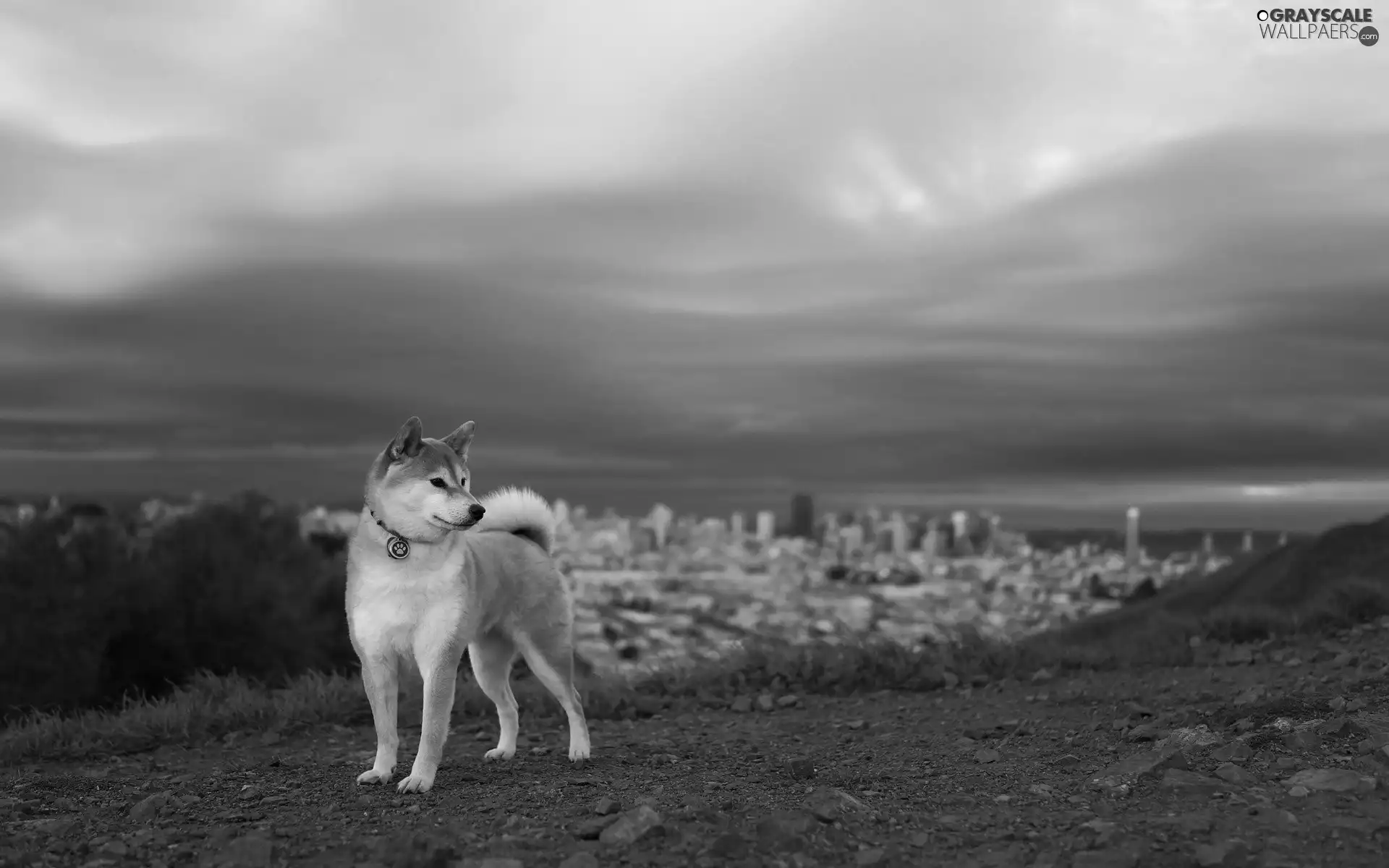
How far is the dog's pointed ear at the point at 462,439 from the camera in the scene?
7.54m

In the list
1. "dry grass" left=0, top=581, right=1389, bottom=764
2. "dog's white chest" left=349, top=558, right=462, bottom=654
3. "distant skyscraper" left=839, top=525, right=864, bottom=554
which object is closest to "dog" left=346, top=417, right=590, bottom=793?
"dog's white chest" left=349, top=558, right=462, bottom=654

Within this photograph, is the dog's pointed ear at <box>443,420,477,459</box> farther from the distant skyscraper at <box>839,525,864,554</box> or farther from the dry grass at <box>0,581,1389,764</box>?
the distant skyscraper at <box>839,525,864,554</box>

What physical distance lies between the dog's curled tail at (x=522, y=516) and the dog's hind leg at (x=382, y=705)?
1.59 m

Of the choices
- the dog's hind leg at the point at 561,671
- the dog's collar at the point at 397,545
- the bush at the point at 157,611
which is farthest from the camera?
the bush at the point at 157,611

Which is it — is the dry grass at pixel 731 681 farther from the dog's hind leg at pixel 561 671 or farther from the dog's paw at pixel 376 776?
the dog's paw at pixel 376 776

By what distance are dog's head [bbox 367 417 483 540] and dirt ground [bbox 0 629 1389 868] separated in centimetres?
173

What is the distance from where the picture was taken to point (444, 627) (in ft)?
23.8

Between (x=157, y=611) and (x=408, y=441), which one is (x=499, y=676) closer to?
(x=408, y=441)

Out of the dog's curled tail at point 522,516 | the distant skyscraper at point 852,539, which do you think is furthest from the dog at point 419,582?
the distant skyscraper at point 852,539

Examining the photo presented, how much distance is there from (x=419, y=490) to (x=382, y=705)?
158 cm

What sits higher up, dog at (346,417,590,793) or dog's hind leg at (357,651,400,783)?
dog at (346,417,590,793)

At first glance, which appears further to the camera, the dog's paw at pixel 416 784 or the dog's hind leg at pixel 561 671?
the dog's hind leg at pixel 561 671

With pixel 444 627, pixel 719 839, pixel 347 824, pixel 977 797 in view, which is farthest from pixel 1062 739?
pixel 347 824

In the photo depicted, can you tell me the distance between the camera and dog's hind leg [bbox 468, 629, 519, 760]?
327 inches
